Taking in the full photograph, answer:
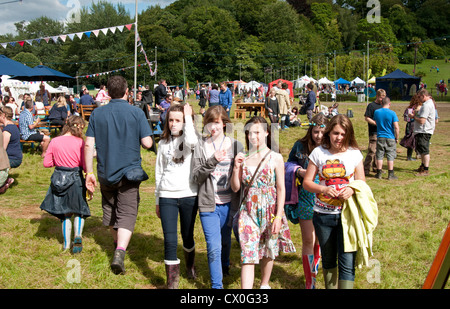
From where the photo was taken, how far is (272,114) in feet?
49.0

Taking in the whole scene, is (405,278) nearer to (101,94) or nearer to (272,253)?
(272,253)

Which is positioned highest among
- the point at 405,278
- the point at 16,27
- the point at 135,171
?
the point at 16,27

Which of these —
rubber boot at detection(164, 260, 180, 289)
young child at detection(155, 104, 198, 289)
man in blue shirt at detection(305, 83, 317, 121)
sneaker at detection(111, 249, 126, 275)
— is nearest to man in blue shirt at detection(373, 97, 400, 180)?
young child at detection(155, 104, 198, 289)

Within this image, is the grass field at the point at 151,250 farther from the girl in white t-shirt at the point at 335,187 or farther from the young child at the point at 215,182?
the girl in white t-shirt at the point at 335,187

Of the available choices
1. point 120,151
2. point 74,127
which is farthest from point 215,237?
point 74,127

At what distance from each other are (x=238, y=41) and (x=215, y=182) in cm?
8335

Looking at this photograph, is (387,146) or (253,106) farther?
(253,106)

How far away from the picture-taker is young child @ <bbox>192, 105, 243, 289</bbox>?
351 centimetres

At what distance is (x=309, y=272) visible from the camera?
381 cm

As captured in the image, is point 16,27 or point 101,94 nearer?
point 101,94

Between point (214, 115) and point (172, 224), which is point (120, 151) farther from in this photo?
point (214, 115)

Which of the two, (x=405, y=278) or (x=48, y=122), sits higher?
(x=48, y=122)
